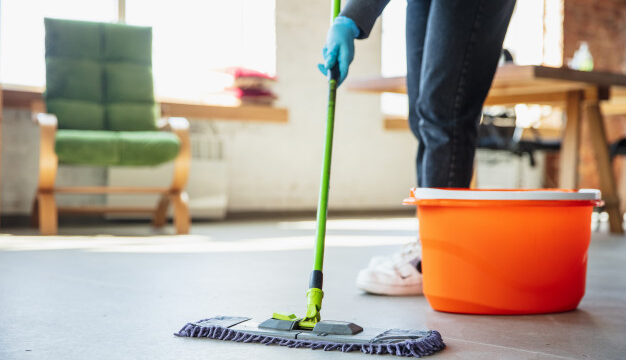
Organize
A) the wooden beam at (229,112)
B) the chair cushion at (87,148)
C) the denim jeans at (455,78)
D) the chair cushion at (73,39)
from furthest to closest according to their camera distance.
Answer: the wooden beam at (229,112) < the chair cushion at (73,39) < the chair cushion at (87,148) < the denim jeans at (455,78)

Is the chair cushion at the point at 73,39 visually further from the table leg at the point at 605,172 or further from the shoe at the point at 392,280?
the shoe at the point at 392,280

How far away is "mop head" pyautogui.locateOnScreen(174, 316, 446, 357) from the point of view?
1071 mm

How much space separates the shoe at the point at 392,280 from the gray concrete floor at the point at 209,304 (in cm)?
3

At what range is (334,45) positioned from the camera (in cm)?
132

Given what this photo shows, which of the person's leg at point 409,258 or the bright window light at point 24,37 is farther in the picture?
the bright window light at point 24,37

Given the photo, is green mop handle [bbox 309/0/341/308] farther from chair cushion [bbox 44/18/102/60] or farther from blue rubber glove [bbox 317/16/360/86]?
chair cushion [bbox 44/18/102/60]

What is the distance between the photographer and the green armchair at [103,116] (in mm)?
3301

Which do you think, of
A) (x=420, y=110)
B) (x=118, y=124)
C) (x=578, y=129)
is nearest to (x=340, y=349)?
(x=420, y=110)

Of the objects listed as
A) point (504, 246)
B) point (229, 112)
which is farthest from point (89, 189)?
point (504, 246)

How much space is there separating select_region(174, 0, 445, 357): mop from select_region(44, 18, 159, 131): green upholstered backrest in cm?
276

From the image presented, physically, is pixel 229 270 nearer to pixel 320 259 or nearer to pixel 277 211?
pixel 320 259

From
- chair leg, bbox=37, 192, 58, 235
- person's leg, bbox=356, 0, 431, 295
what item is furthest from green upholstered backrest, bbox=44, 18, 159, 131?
person's leg, bbox=356, 0, 431, 295

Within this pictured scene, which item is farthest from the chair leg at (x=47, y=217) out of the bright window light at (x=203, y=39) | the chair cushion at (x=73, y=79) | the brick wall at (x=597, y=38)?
the brick wall at (x=597, y=38)

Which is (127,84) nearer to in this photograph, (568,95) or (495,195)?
(568,95)
